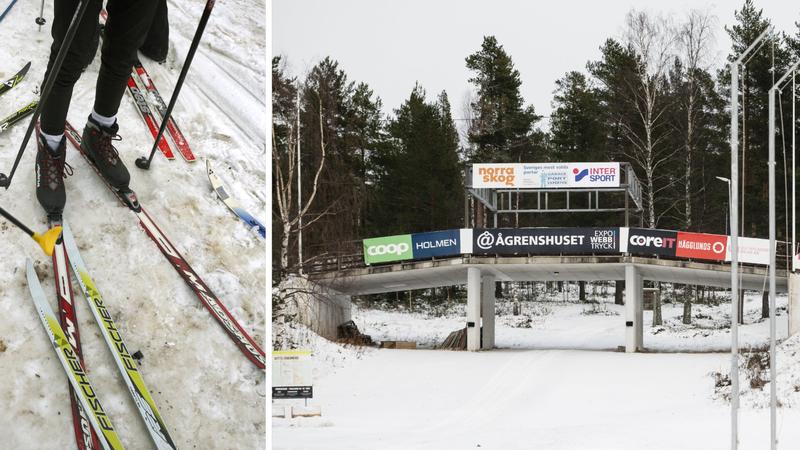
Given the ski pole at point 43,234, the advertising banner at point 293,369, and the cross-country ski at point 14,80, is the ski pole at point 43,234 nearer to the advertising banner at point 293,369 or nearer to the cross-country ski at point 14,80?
the cross-country ski at point 14,80

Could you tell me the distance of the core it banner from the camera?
19.8 meters

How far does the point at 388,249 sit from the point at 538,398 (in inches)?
A: 272

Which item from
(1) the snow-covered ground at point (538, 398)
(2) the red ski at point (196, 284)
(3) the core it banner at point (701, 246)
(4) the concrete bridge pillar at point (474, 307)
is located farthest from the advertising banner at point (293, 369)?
(3) the core it banner at point (701, 246)

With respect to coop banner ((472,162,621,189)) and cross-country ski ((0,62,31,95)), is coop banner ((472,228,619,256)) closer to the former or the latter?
coop banner ((472,162,621,189))

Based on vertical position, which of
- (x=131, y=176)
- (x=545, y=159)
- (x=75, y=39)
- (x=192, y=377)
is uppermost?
(x=545, y=159)

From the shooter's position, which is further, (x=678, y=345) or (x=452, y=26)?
(x=452, y=26)

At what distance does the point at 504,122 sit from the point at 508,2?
9.49 meters

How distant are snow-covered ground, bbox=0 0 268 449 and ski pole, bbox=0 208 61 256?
0.04 m

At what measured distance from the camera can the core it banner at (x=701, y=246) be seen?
64.8 ft

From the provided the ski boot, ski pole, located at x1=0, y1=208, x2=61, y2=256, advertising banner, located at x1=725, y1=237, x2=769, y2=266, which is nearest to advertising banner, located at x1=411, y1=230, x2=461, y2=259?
advertising banner, located at x1=725, y1=237, x2=769, y2=266

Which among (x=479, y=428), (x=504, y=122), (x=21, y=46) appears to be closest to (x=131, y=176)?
(x=21, y=46)

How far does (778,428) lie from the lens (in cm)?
1173

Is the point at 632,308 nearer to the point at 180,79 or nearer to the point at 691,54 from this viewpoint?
the point at 691,54

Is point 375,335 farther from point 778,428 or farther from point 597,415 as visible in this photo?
point 778,428
